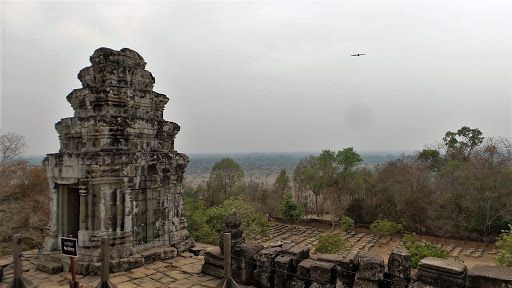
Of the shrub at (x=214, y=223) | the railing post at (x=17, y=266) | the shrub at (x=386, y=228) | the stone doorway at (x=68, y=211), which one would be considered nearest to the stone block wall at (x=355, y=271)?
the railing post at (x=17, y=266)

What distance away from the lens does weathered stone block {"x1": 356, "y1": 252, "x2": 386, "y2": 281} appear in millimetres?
4203

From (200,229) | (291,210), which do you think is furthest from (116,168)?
(291,210)

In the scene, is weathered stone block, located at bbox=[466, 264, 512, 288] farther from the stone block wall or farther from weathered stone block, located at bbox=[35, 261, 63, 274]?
weathered stone block, located at bbox=[35, 261, 63, 274]

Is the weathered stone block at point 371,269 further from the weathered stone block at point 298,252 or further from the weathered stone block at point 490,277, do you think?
the weathered stone block at point 298,252

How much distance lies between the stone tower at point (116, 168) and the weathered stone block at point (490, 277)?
561 cm

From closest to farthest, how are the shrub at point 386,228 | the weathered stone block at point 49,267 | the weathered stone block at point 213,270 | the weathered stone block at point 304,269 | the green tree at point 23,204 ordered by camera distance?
1. the weathered stone block at point 304,269
2. the weathered stone block at point 213,270
3. the weathered stone block at point 49,267
4. the green tree at point 23,204
5. the shrub at point 386,228

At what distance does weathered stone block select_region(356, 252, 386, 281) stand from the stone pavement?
261 cm

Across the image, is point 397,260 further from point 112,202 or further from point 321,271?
point 112,202

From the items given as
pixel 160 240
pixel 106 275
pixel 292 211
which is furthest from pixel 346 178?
pixel 106 275

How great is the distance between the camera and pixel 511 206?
76.5 feet

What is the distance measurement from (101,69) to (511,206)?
2850 cm

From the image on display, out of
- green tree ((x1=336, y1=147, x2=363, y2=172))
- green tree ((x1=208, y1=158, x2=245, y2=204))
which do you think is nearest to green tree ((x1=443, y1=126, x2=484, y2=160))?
green tree ((x1=336, y1=147, x2=363, y2=172))

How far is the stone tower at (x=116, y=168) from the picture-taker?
6.27m

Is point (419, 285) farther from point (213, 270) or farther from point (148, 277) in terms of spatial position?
point (148, 277)
